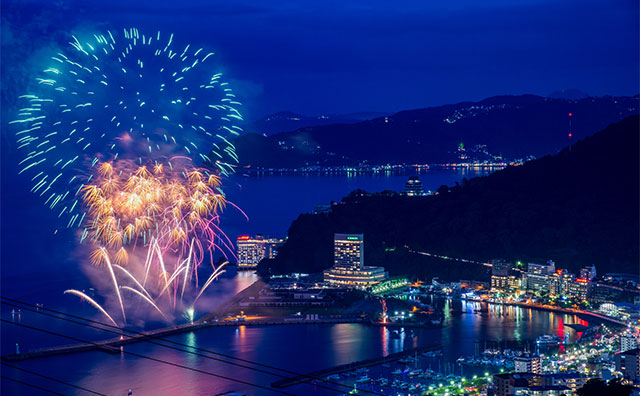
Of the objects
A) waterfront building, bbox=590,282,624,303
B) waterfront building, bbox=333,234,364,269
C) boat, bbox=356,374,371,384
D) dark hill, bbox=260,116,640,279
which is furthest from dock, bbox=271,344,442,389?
dark hill, bbox=260,116,640,279

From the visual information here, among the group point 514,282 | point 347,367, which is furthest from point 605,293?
point 347,367

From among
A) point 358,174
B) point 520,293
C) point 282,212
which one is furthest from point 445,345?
point 358,174

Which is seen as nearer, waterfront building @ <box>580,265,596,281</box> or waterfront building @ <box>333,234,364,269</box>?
waterfront building @ <box>580,265,596,281</box>

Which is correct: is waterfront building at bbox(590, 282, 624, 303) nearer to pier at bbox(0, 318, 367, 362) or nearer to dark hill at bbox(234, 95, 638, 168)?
pier at bbox(0, 318, 367, 362)

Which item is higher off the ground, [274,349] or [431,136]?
[431,136]

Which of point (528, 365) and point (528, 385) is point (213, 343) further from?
point (528, 385)

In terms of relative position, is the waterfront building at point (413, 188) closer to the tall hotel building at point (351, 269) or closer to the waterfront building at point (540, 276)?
the tall hotel building at point (351, 269)

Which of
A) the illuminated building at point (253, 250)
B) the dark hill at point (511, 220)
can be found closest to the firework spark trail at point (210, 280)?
the illuminated building at point (253, 250)
